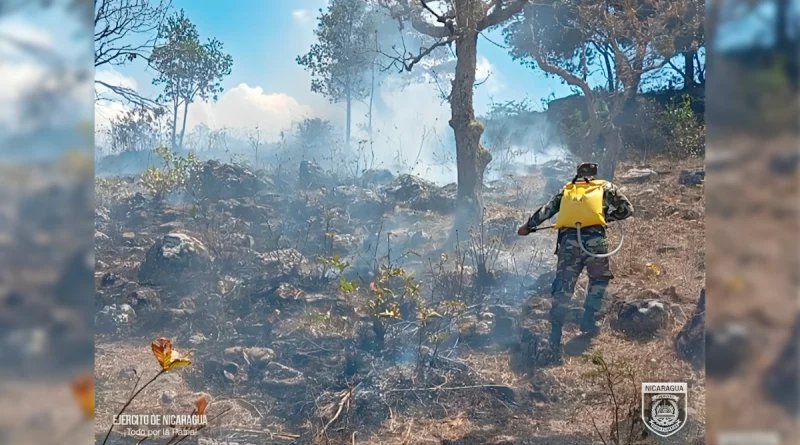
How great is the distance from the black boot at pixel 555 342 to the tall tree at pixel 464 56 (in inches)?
38.0

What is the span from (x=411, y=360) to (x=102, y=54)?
2.76 meters

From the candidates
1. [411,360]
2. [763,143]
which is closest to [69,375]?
[411,360]

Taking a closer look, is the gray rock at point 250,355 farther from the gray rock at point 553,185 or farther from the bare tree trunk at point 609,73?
the bare tree trunk at point 609,73

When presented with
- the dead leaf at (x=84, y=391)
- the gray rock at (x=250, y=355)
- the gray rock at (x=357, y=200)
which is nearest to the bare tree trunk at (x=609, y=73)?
the gray rock at (x=357, y=200)

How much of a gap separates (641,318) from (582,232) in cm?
68

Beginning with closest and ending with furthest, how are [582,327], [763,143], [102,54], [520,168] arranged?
[763,143], [102,54], [582,327], [520,168]

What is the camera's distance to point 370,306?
4.02 meters

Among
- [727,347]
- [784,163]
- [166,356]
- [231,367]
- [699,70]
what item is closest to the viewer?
→ [784,163]

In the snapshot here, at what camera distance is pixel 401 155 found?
4188mm

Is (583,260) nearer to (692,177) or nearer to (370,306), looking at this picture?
(692,177)

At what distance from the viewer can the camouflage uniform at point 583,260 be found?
12.9 feet

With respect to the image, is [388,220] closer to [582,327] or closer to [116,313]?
[582,327]

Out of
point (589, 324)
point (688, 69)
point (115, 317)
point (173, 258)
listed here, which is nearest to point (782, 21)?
point (688, 69)

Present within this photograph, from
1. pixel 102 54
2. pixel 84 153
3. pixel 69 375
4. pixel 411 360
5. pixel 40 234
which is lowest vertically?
pixel 411 360
